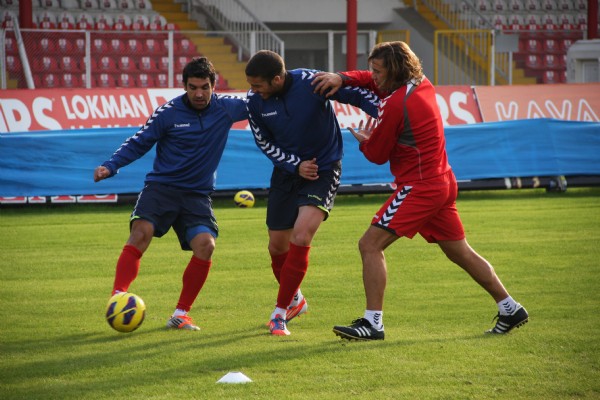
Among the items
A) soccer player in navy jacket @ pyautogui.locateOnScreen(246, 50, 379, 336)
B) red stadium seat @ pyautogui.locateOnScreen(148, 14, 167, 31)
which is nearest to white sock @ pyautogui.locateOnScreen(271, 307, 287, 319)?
soccer player in navy jacket @ pyautogui.locateOnScreen(246, 50, 379, 336)

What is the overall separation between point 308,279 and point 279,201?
222 cm

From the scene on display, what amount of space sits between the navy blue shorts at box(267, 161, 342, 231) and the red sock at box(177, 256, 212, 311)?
63 centimetres

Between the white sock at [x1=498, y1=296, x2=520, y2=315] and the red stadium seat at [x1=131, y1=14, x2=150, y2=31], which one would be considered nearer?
the white sock at [x1=498, y1=296, x2=520, y2=315]

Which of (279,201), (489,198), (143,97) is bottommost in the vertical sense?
(489,198)

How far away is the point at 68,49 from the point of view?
20.7 m

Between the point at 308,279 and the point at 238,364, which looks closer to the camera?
the point at 238,364

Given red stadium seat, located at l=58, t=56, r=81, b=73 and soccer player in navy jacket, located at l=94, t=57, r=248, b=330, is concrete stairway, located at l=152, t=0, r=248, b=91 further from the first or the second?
soccer player in navy jacket, located at l=94, t=57, r=248, b=330

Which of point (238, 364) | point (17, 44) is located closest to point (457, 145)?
point (17, 44)

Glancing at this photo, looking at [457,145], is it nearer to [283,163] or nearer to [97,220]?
[97,220]

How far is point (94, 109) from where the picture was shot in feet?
60.2

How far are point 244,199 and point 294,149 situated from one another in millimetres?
8910

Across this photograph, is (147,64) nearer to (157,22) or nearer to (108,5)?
(157,22)

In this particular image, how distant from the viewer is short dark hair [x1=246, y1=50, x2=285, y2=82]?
7234 mm

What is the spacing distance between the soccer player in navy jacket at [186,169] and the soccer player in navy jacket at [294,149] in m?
0.38
